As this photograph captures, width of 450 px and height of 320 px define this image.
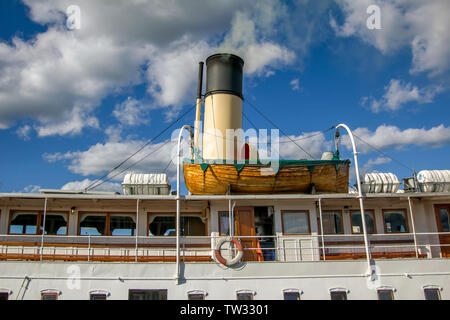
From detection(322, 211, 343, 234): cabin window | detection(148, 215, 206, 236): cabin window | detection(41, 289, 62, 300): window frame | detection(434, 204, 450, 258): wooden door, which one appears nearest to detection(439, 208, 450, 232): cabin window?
detection(434, 204, 450, 258): wooden door

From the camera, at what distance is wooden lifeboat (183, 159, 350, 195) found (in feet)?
47.9

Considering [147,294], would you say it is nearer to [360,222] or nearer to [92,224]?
[92,224]

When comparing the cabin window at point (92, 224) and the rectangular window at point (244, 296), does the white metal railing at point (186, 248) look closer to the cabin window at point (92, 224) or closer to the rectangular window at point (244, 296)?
the cabin window at point (92, 224)

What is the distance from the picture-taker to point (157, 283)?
40.4ft

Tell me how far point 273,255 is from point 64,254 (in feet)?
27.2

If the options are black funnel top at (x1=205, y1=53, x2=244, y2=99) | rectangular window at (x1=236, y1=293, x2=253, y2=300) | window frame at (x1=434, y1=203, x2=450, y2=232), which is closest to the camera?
rectangular window at (x1=236, y1=293, x2=253, y2=300)

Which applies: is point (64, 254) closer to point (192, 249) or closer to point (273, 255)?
point (192, 249)

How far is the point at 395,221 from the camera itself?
16250 millimetres

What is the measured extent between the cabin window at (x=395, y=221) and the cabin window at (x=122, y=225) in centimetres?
1115

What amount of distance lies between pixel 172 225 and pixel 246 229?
10.8ft

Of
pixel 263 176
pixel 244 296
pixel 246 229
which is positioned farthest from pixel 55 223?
pixel 263 176

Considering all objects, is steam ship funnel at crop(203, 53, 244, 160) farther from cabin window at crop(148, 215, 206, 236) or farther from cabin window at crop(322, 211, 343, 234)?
cabin window at crop(322, 211, 343, 234)

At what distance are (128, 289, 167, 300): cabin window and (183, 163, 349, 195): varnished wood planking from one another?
Result: 4.48 meters
